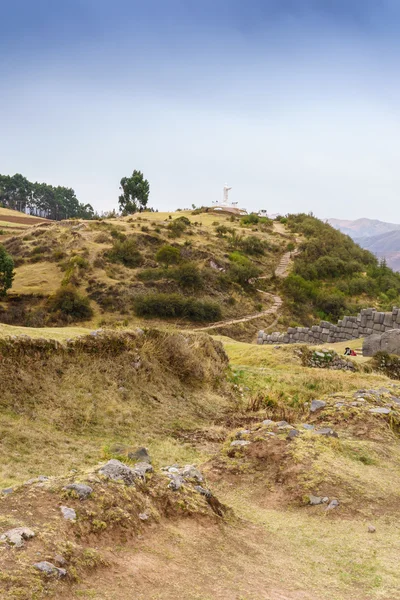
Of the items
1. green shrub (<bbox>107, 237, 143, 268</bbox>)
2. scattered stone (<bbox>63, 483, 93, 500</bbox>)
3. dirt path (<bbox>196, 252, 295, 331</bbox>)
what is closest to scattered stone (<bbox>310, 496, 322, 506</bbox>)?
scattered stone (<bbox>63, 483, 93, 500</bbox>)

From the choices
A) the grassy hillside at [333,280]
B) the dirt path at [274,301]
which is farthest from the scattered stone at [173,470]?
the grassy hillside at [333,280]

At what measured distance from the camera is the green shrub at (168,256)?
47.4m

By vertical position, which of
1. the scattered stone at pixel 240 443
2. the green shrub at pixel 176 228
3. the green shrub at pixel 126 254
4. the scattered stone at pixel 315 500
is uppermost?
the green shrub at pixel 176 228

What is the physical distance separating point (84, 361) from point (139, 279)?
3310cm

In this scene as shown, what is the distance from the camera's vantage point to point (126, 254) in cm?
4678

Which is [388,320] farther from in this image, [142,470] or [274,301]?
[142,470]

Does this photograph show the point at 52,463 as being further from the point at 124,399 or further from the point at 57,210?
A: the point at 57,210

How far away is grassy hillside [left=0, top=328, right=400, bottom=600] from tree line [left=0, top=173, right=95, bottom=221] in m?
108

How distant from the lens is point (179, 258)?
47938 millimetres

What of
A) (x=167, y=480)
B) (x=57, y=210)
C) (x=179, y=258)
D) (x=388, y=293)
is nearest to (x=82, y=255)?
(x=179, y=258)

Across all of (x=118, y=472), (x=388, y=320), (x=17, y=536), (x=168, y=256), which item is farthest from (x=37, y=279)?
(x=17, y=536)

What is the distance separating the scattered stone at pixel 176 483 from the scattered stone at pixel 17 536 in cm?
191

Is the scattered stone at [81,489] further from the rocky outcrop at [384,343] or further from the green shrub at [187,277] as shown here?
the green shrub at [187,277]

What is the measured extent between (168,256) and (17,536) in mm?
43983
